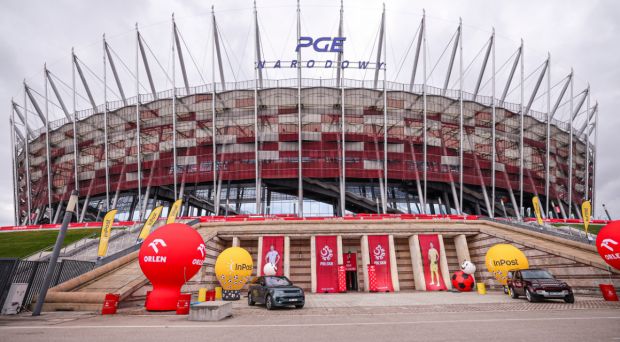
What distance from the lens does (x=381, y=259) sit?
28141 millimetres

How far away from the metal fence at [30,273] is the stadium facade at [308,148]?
37.3 m

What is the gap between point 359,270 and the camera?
30.7m

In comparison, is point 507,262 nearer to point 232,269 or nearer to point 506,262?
A: point 506,262

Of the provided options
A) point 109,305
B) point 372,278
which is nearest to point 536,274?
point 372,278

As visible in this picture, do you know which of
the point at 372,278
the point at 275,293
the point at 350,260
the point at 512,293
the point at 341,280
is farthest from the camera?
the point at 350,260

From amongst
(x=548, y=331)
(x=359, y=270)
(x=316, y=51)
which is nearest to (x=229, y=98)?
(x=316, y=51)

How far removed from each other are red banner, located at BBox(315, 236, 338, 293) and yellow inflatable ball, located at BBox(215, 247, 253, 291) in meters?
7.20

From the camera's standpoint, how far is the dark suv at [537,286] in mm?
18016

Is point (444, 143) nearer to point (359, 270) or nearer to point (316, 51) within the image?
point (316, 51)

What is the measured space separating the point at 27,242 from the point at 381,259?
28.5 metres

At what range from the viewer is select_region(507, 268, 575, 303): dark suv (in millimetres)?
18016

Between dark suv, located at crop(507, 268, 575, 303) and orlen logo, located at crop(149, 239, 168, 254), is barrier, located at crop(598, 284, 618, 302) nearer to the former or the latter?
dark suv, located at crop(507, 268, 575, 303)

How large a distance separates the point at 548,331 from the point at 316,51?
51303mm

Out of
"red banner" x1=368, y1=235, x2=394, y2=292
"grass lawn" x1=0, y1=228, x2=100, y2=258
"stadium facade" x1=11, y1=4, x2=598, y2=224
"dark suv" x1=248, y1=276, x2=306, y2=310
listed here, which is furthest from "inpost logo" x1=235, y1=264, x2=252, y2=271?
"stadium facade" x1=11, y1=4, x2=598, y2=224
